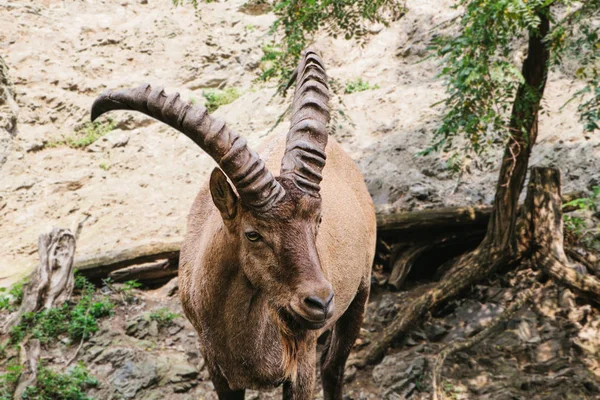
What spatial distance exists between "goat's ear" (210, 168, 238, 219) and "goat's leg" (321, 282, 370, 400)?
244cm

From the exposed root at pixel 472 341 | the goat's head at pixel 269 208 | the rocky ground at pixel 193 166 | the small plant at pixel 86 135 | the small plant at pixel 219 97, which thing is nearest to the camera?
the goat's head at pixel 269 208

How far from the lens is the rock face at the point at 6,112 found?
10.6 metres

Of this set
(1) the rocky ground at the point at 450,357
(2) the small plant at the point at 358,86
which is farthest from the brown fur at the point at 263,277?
(2) the small plant at the point at 358,86

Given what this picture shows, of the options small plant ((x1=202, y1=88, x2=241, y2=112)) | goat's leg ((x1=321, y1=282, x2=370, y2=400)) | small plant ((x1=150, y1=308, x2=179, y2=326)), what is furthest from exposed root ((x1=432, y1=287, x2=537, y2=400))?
small plant ((x1=202, y1=88, x2=241, y2=112))

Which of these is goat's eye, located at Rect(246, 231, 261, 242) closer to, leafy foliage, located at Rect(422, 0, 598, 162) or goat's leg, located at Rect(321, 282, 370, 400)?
goat's leg, located at Rect(321, 282, 370, 400)

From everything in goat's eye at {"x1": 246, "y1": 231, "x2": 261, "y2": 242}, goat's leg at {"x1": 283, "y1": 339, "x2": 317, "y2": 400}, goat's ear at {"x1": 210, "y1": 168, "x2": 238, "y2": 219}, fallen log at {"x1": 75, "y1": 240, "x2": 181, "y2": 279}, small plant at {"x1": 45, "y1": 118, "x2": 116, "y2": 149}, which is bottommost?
goat's leg at {"x1": 283, "y1": 339, "x2": 317, "y2": 400}

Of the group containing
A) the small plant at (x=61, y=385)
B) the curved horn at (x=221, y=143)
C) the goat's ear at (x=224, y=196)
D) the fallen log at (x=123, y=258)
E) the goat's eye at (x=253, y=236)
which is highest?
the curved horn at (x=221, y=143)

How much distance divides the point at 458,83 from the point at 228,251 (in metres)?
3.20

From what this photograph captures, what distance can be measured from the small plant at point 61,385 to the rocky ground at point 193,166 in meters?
0.17

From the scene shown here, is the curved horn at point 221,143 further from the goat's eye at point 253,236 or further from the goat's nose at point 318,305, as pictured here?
the goat's nose at point 318,305

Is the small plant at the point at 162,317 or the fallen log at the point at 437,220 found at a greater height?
the fallen log at the point at 437,220

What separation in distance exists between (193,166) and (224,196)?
775 centimetres

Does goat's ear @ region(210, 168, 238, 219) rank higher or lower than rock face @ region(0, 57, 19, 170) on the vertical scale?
lower

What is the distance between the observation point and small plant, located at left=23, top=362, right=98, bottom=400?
5.32 m
